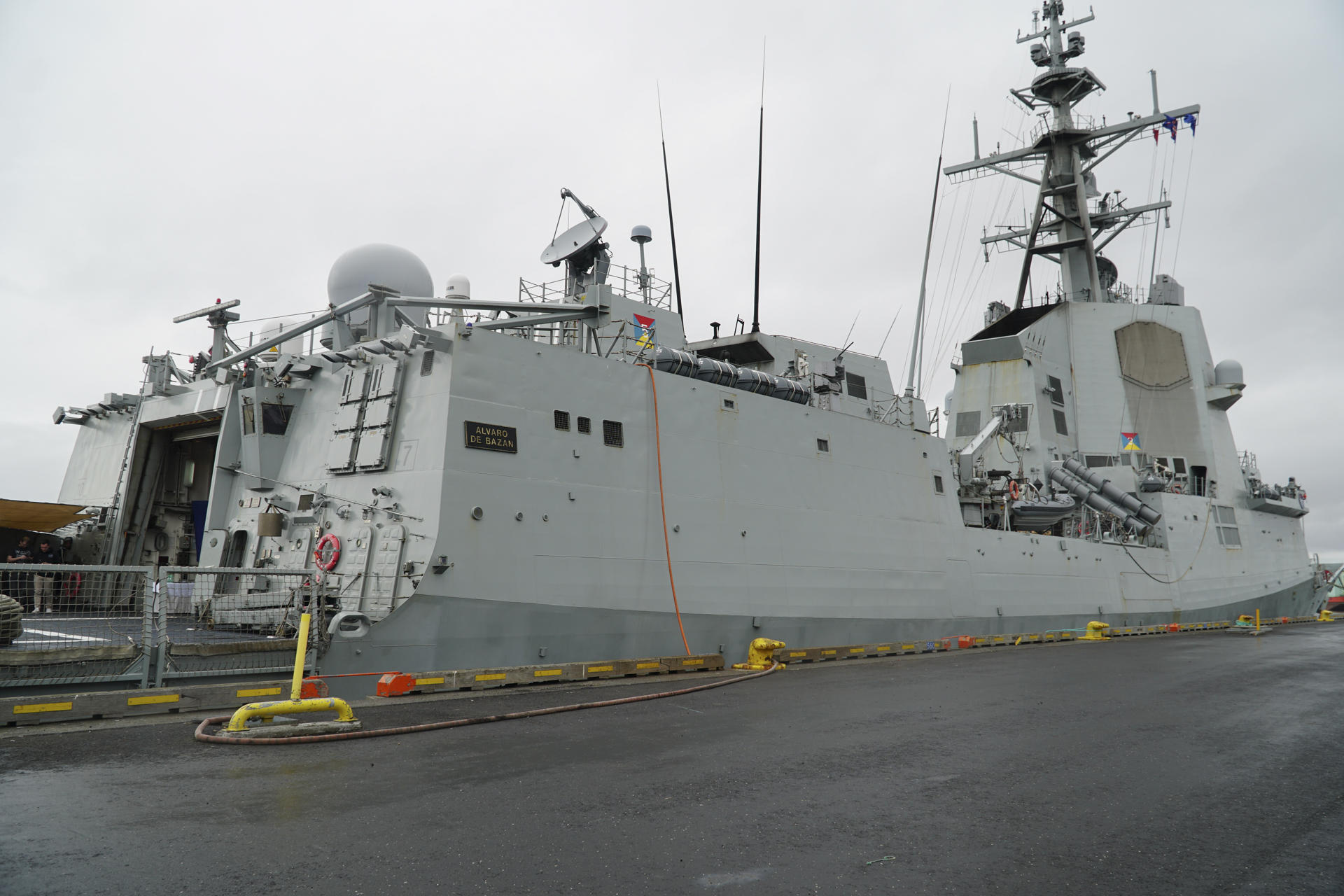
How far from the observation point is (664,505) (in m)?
12.4

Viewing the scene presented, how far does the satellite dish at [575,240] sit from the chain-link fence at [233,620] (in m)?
7.21

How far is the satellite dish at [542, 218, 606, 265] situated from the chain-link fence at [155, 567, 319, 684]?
721 centimetres

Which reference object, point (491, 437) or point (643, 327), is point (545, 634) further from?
point (643, 327)

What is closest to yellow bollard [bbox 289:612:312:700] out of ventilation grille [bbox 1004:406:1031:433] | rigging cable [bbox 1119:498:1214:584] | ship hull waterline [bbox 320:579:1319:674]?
ship hull waterline [bbox 320:579:1319:674]

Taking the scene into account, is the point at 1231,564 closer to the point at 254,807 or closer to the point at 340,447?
the point at 340,447

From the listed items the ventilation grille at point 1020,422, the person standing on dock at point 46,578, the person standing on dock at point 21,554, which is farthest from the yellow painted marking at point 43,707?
the ventilation grille at point 1020,422

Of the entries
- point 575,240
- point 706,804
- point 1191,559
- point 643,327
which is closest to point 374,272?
point 575,240

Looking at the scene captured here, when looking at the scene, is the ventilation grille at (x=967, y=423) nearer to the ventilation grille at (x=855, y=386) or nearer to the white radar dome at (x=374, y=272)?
the ventilation grille at (x=855, y=386)

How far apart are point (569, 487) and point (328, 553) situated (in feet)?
10.2

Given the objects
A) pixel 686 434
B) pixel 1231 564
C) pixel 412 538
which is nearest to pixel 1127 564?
pixel 1231 564

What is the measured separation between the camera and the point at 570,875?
3.54 meters

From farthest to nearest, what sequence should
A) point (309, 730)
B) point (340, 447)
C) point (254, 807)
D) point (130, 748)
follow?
point (340, 447), point (309, 730), point (130, 748), point (254, 807)

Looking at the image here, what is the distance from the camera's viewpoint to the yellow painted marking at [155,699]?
7448 mm

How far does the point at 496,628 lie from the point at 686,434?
14.0 feet
